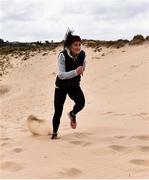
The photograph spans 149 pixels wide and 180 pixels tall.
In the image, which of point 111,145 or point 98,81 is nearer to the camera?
point 111,145

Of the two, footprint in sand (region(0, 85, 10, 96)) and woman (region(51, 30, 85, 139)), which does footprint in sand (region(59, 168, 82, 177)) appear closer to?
woman (region(51, 30, 85, 139))

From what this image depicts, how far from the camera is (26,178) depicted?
523cm

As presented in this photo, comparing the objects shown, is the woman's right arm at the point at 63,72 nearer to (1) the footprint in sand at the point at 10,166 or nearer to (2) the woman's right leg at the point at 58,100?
(2) the woman's right leg at the point at 58,100

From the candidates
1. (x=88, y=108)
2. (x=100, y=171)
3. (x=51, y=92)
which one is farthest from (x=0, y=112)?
(x=100, y=171)

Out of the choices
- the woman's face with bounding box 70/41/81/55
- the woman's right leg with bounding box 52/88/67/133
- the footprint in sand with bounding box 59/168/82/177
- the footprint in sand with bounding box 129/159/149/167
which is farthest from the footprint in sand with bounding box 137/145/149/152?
the woman's face with bounding box 70/41/81/55

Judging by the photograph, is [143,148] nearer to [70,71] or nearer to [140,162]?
[140,162]

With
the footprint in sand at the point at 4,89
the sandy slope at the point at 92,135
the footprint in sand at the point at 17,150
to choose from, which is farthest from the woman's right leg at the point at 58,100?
the footprint in sand at the point at 4,89

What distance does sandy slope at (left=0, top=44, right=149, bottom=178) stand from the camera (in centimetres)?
555

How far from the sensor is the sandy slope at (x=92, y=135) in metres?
5.55

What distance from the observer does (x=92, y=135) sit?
7383 millimetres

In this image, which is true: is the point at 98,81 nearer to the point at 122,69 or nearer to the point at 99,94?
the point at 122,69

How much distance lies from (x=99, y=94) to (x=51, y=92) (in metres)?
3.04

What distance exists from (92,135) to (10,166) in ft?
6.26

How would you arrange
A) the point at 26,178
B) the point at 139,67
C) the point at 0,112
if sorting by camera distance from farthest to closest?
the point at 139,67
the point at 0,112
the point at 26,178
